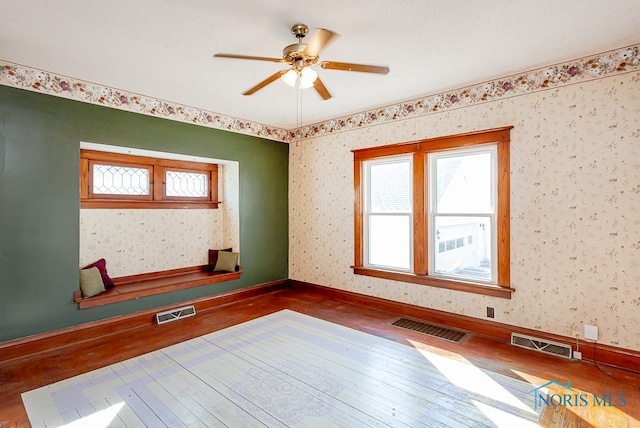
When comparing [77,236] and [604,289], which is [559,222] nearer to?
[604,289]

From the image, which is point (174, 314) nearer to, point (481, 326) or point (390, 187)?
point (390, 187)

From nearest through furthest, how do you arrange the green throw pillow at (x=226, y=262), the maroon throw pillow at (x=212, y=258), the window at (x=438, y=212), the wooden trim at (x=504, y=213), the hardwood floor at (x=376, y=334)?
the hardwood floor at (x=376, y=334)
the wooden trim at (x=504, y=213)
the window at (x=438, y=212)
the green throw pillow at (x=226, y=262)
the maroon throw pillow at (x=212, y=258)

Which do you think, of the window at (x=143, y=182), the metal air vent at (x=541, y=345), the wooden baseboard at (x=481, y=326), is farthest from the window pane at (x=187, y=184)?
the metal air vent at (x=541, y=345)

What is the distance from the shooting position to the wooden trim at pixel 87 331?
2.97 metres

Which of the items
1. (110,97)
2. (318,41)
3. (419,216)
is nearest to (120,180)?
(110,97)

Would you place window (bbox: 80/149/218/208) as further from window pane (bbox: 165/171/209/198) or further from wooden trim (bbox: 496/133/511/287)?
wooden trim (bbox: 496/133/511/287)

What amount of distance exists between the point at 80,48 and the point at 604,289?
5.07 meters

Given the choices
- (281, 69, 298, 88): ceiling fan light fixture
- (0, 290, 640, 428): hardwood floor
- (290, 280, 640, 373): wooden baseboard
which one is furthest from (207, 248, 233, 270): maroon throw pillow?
(281, 69, 298, 88): ceiling fan light fixture

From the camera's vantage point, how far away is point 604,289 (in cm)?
282

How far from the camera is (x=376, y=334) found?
→ 3.51 meters

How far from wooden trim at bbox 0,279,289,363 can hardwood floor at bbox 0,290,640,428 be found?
0.22 feet

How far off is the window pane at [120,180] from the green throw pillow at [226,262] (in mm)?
1408

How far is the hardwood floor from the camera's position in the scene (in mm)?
2143

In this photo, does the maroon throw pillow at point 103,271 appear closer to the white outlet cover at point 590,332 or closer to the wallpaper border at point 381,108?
the wallpaper border at point 381,108
